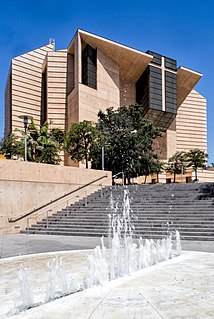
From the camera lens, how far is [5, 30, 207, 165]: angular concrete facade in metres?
41.0

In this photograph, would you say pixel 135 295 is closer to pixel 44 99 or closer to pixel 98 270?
pixel 98 270

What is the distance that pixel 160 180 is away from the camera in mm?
53156

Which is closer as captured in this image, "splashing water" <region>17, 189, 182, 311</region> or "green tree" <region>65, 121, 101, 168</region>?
"splashing water" <region>17, 189, 182, 311</region>

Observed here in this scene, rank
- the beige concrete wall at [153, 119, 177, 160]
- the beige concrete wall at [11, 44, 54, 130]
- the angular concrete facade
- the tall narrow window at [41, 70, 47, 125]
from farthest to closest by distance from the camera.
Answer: the beige concrete wall at [153, 119, 177, 160]
the tall narrow window at [41, 70, 47, 125]
the beige concrete wall at [11, 44, 54, 130]
the angular concrete facade

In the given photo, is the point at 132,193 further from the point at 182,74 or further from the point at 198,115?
the point at 198,115

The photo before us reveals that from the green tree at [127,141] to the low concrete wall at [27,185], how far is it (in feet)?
34.5

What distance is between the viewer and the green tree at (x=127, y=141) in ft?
95.6

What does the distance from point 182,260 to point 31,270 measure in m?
3.30

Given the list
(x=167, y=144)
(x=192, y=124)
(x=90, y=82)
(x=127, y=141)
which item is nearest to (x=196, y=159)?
(x=167, y=144)

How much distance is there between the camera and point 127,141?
29078mm

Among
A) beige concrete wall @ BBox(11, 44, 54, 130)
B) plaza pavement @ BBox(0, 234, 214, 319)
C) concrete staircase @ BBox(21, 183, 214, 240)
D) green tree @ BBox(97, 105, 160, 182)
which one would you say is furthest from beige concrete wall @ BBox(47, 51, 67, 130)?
plaza pavement @ BBox(0, 234, 214, 319)

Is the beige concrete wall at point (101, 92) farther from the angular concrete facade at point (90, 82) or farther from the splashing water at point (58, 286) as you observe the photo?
the splashing water at point (58, 286)

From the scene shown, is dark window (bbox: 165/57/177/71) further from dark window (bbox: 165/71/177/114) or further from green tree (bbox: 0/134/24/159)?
green tree (bbox: 0/134/24/159)

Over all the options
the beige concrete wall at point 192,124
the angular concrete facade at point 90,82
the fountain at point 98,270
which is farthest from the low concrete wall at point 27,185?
the beige concrete wall at point 192,124
